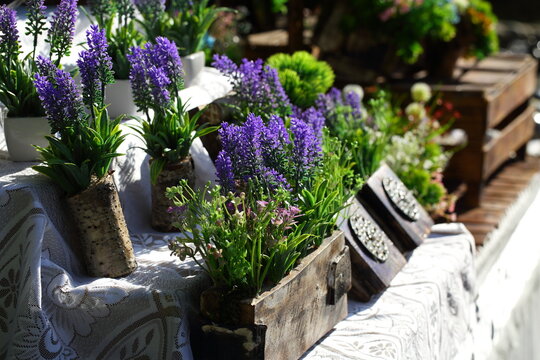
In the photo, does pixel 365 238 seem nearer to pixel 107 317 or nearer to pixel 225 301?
pixel 225 301

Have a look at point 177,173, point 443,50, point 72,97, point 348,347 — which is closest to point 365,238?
point 348,347

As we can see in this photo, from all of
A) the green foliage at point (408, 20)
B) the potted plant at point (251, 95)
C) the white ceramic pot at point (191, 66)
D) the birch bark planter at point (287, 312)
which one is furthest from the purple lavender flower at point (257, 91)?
the green foliage at point (408, 20)

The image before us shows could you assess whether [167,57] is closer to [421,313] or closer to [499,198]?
[421,313]

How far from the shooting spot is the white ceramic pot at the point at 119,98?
205 cm

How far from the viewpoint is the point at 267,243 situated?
1636mm

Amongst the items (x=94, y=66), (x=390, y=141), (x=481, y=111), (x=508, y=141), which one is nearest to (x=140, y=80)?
(x=94, y=66)

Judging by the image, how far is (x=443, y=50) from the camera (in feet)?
14.3

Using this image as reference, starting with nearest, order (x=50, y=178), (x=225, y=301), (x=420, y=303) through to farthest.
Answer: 1. (x=225, y=301)
2. (x=50, y=178)
3. (x=420, y=303)

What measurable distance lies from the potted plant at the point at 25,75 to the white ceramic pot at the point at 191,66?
1.85ft

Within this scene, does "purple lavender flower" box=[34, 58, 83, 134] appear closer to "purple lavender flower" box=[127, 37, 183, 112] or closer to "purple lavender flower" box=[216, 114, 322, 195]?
"purple lavender flower" box=[127, 37, 183, 112]

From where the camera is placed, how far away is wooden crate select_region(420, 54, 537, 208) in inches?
157

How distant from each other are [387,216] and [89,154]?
101 centimetres

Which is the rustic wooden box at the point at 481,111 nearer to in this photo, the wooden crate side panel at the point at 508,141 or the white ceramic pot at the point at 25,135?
the wooden crate side panel at the point at 508,141

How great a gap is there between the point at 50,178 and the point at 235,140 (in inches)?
16.5
